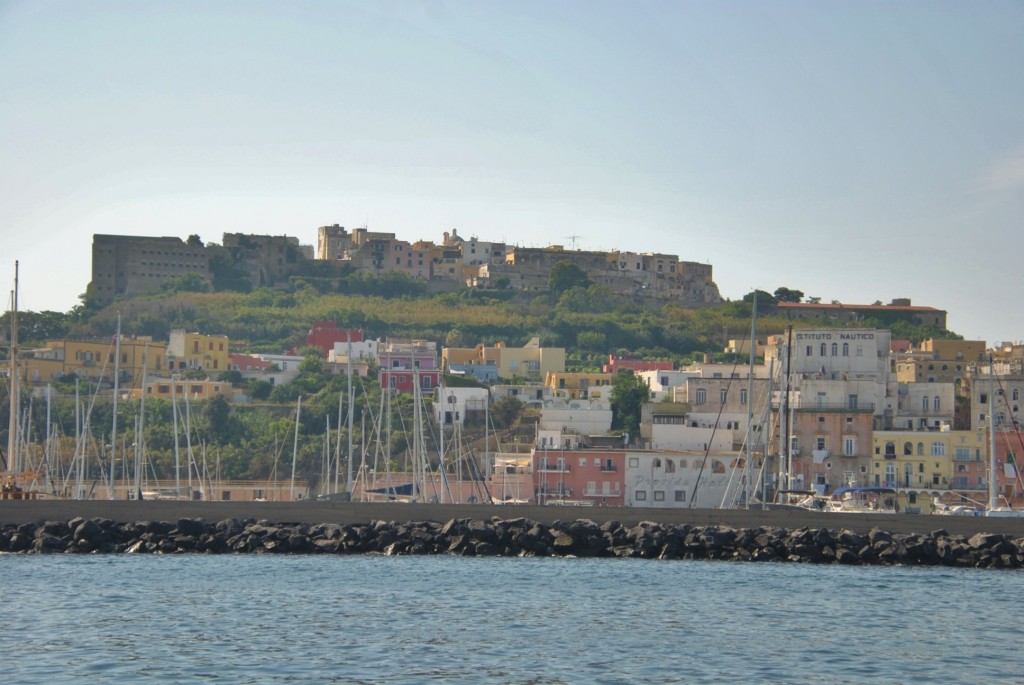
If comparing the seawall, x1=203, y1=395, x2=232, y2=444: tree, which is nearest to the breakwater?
the seawall

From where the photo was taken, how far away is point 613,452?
57.5 meters

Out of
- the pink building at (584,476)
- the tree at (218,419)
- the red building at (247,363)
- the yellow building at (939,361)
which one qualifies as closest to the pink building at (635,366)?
the yellow building at (939,361)

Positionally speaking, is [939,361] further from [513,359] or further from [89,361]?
[89,361]

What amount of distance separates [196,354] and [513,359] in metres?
17.6

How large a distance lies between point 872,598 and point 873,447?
31011mm

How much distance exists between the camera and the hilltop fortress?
12412 cm

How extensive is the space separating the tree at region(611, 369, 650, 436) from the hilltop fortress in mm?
51374

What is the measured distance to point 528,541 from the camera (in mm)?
37000

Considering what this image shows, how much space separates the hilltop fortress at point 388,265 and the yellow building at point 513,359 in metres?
30.1

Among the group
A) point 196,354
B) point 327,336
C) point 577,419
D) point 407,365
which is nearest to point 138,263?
point 327,336

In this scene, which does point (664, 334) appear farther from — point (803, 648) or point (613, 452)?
Answer: point (803, 648)

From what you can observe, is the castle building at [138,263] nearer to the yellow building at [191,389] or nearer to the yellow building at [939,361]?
the yellow building at [191,389]

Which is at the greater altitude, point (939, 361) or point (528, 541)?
point (939, 361)

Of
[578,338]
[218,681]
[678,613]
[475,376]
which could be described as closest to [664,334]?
[578,338]
